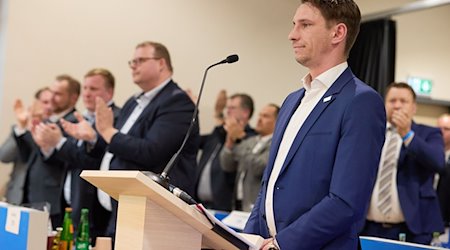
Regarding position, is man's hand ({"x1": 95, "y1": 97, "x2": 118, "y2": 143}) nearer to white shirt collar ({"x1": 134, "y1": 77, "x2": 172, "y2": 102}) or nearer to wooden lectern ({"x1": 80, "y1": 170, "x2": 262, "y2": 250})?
white shirt collar ({"x1": 134, "y1": 77, "x2": 172, "y2": 102})

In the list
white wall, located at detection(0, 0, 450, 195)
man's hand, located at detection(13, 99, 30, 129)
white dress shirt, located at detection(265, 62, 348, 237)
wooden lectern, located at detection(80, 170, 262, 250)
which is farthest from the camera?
white wall, located at detection(0, 0, 450, 195)

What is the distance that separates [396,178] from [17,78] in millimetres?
3012

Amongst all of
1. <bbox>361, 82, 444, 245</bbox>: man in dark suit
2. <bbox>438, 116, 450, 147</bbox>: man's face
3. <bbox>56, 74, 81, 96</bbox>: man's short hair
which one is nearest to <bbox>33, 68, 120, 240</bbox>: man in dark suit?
<bbox>56, 74, 81, 96</bbox>: man's short hair

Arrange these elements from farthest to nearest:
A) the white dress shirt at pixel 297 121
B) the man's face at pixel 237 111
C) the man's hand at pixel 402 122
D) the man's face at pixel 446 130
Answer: the man's face at pixel 446 130, the man's face at pixel 237 111, the man's hand at pixel 402 122, the white dress shirt at pixel 297 121

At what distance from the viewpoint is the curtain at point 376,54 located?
562cm

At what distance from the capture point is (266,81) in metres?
5.47

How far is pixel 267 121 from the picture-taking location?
4449 millimetres

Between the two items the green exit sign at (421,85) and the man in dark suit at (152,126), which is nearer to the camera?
the man in dark suit at (152,126)

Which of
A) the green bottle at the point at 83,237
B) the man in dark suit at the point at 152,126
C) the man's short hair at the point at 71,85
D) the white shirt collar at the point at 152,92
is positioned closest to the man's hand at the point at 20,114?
the man's short hair at the point at 71,85

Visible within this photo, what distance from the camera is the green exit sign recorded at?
6.07 meters

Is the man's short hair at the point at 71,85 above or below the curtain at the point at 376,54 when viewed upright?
below

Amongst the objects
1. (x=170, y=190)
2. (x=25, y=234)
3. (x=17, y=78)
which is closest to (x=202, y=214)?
(x=170, y=190)

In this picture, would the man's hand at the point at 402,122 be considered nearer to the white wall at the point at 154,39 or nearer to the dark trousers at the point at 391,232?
the dark trousers at the point at 391,232

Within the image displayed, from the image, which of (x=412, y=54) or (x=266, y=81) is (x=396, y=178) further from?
(x=412, y=54)
